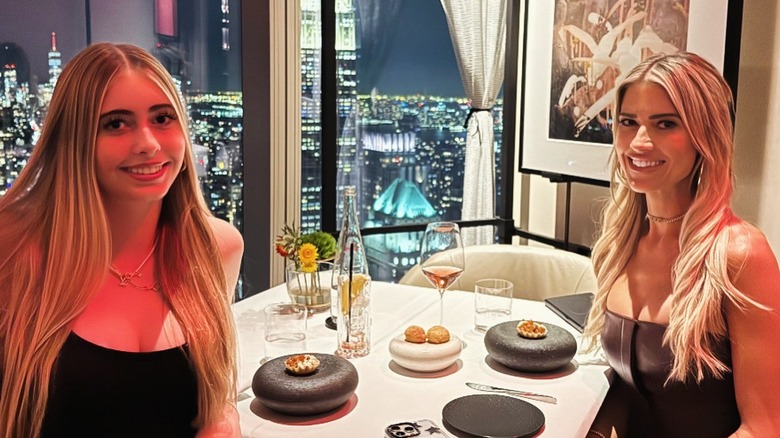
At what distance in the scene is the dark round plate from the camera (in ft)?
4.41

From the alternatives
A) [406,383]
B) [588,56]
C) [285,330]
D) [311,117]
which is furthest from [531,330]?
[311,117]

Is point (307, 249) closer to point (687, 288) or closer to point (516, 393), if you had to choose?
point (516, 393)

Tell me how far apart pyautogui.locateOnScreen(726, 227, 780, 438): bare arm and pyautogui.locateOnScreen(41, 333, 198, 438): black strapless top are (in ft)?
3.69

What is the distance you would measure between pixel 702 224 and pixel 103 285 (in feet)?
4.14

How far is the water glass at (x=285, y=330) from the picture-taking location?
1.71 metres

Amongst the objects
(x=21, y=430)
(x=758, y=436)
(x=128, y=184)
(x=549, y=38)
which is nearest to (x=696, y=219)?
(x=758, y=436)

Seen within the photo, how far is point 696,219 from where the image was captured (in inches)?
62.6

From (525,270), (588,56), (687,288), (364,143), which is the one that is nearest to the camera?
(687,288)

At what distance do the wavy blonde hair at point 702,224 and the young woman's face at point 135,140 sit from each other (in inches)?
41.6

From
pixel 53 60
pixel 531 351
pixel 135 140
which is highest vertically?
pixel 53 60

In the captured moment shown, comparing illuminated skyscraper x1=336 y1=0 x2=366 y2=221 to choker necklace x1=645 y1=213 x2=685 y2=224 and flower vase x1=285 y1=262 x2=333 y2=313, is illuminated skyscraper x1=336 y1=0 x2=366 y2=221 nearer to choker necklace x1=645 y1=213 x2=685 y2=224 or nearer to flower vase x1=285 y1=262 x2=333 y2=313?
flower vase x1=285 y1=262 x2=333 y2=313

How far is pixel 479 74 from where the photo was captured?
12.8 ft

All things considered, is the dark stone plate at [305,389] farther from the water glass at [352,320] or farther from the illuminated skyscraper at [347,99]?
the illuminated skyscraper at [347,99]

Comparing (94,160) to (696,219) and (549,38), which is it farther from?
(549,38)
